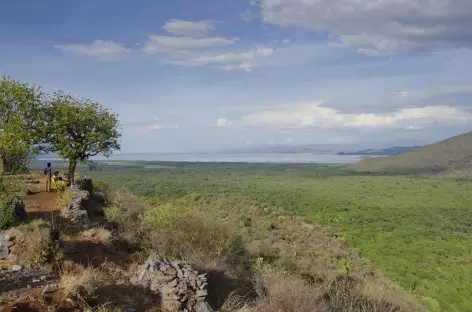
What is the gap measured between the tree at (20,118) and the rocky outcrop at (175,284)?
19.0 m

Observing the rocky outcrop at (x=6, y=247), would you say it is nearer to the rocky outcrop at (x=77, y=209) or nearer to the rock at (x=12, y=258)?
the rock at (x=12, y=258)

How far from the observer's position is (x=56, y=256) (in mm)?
12062

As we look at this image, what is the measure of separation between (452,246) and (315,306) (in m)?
45.9

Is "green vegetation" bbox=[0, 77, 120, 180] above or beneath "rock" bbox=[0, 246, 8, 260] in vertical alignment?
above

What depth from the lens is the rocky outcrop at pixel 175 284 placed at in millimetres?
10680

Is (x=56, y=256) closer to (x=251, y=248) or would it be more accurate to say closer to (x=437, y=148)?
(x=251, y=248)

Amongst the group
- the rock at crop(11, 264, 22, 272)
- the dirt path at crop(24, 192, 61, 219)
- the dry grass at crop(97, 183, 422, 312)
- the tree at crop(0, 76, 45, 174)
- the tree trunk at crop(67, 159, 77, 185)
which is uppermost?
the tree at crop(0, 76, 45, 174)

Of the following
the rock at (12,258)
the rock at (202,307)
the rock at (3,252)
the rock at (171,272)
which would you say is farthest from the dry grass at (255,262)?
the rock at (3,252)

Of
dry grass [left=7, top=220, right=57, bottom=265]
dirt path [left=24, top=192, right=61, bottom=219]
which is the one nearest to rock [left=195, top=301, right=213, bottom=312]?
dry grass [left=7, top=220, right=57, bottom=265]

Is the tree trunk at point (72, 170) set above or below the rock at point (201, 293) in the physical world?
above

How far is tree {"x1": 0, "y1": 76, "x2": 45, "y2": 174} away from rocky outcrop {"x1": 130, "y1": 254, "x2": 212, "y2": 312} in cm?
1898

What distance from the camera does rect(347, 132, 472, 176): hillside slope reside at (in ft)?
527

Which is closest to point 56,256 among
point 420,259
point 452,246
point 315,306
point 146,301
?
point 146,301

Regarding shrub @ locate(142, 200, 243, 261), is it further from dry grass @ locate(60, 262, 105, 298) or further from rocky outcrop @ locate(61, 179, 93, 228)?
dry grass @ locate(60, 262, 105, 298)
